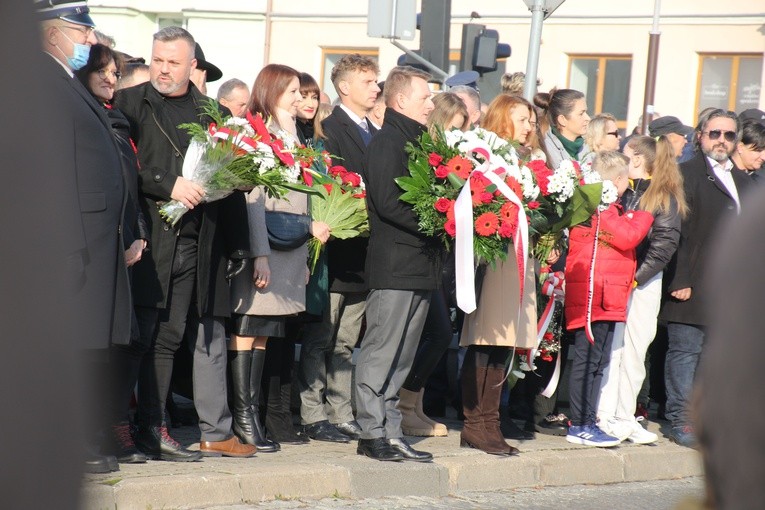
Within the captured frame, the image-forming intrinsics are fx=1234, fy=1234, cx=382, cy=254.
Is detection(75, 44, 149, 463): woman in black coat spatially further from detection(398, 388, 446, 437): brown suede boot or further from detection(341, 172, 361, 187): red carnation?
detection(398, 388, 446, 437): brown suede boot

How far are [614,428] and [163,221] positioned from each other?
3.88 metres

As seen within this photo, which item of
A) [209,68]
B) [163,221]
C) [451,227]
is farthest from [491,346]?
[209,68]

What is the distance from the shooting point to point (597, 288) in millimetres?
8508

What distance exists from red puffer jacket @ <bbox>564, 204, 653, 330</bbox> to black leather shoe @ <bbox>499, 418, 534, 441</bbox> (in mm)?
789

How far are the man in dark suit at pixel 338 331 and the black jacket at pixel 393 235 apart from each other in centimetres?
71

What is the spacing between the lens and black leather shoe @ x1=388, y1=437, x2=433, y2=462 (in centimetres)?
704

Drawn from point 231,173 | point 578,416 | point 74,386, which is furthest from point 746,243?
point 578,416

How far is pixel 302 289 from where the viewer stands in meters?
7.26

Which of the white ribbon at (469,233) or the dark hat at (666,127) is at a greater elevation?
the dark hat at (666,127)

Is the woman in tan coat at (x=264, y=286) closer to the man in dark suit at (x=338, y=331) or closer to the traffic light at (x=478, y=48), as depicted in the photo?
the man in dark suit at (x=338, y=331)

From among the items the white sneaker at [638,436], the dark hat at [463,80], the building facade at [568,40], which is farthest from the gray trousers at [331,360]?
the building facade at [568,40]

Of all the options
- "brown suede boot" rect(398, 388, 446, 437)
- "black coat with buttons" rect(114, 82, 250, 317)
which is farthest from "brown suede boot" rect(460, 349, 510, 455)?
"black coat with buttons" rect(114, 82, 250, 317)

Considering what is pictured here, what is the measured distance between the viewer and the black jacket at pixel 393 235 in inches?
275

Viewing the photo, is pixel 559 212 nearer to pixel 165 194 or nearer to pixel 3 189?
pixel 165 194
